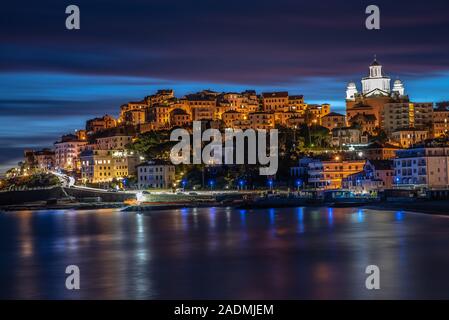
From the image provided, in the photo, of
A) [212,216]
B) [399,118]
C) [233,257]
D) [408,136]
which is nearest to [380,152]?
[408,136]

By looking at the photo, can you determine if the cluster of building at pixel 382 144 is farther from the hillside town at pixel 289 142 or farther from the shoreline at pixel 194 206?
the shoreline at pixel 194 206

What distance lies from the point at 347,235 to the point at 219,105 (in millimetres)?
53371

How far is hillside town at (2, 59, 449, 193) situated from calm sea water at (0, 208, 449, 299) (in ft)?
43.8

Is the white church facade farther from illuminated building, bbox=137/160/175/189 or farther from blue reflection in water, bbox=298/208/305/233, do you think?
blue reflection in water, bbox=298/208/305/233

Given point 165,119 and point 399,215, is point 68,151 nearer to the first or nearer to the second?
point 165,119

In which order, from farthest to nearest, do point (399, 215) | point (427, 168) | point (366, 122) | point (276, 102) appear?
point (276, 102) < point (366, 122) < point (427, 168) < point (399, 215)

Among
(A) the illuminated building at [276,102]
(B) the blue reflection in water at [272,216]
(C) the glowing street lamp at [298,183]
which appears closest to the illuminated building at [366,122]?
(A) the illuminated building at [276,102]

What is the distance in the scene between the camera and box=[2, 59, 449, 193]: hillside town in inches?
2018

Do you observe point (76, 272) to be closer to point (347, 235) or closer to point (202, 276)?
point (202, 276)

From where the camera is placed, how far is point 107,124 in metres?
89.4

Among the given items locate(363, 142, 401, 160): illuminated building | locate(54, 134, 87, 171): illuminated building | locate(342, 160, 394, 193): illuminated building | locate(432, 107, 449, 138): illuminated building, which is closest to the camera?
locate(342, 160, 394, 193): illuminated building

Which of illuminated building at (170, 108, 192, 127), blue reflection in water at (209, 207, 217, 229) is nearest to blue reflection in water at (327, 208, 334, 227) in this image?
blue reflection in water at (209, 207, 217, 229)

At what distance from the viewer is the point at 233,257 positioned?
2316 cm

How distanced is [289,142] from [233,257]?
4087 centimetres
